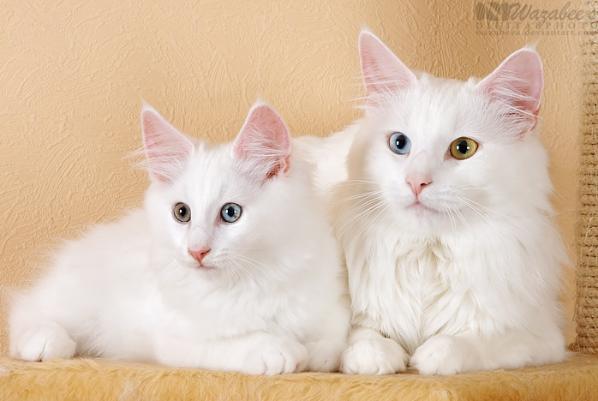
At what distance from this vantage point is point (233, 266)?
5.30 ft

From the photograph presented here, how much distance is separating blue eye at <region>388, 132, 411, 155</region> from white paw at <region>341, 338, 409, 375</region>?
396 mm

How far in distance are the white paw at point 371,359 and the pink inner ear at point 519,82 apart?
0.56 meters

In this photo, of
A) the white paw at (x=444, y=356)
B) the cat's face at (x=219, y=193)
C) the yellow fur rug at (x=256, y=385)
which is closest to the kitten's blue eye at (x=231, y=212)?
the cat's face at (x=219, y=193)

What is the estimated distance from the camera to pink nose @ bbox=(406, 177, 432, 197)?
164 centimetres

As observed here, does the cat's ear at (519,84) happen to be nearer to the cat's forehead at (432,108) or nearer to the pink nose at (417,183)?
the cat's forehead at (432,108)

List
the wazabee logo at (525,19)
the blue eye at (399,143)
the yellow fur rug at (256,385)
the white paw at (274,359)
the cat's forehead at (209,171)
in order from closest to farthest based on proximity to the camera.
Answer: the yellow fur rug at (256,385), the white paw at (274,359), the cat's forehead at (209,171), the blue eye at (399,143), the wazabee logo at (525,19)

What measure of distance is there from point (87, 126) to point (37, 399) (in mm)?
1197

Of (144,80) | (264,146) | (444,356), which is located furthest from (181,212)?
(144,80)

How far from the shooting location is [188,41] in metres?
2.65

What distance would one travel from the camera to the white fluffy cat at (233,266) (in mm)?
1604

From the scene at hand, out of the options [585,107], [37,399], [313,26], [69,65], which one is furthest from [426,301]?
[69,65]

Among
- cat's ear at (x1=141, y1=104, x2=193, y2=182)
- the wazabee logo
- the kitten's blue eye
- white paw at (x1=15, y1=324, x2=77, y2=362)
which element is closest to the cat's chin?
the kitten's blue eye

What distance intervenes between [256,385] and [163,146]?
532 mm

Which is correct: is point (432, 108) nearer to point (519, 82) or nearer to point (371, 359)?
point (519, 82)
